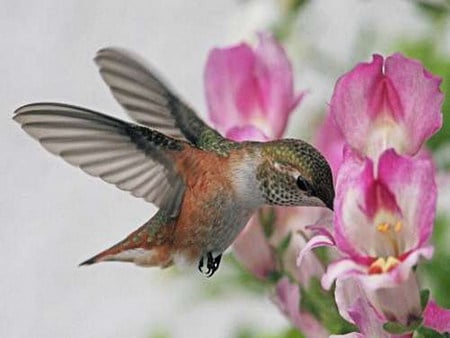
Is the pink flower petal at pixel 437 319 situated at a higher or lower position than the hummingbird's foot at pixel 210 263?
higher

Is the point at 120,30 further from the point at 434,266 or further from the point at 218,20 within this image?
the point at 434,266

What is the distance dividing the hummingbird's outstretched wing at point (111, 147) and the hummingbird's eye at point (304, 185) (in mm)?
80

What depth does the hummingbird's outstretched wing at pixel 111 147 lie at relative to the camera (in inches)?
23.8

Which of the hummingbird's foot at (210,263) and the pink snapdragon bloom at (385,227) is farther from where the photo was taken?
the hummingbird's foot at (210,263)

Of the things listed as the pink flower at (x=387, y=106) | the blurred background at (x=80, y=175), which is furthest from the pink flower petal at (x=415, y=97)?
the blurred background at (x=80, y=175)

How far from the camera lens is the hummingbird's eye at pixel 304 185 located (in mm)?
620

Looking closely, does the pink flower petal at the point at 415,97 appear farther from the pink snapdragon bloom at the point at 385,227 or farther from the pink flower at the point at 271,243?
the pink flower at the point at 271,243

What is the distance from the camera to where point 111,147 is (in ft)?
2.07

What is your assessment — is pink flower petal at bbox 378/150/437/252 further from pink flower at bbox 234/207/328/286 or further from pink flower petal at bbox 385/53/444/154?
pink flower at bbox 234/207/328/286

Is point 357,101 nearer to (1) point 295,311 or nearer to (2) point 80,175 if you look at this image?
(1) point 295,311

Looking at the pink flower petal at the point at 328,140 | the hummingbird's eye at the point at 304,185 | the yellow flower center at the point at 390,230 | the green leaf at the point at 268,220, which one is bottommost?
the green leaf at the point at 268,220

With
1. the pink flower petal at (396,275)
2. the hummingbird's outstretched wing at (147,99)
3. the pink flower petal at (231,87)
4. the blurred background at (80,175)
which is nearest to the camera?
the pink flower petal at (396,275)

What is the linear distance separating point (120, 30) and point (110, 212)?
298 millimetres

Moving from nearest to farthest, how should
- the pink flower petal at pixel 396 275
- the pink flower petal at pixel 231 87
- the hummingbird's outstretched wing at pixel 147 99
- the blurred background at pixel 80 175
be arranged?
the pink flower petal at pixel 396 275 < the hummingbird's outstretched wing at pixel 147 99 < the pink flower petal at pixel 231 87 < the blurred background at pixel 80 175
